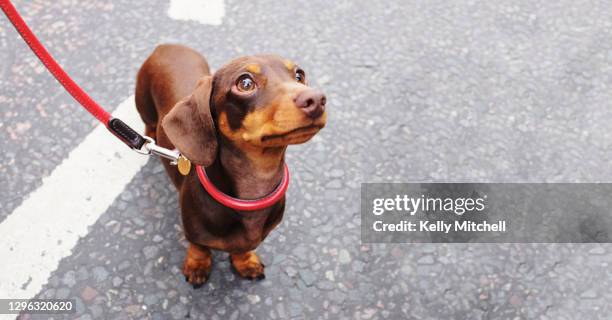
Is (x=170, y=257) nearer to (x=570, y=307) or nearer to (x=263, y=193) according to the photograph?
(x=263, y=193)

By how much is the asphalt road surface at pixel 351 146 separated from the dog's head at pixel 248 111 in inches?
51.1

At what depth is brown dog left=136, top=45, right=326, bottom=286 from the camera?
7.59 feet

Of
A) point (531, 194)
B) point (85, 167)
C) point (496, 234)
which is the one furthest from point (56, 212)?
point (531, 194)

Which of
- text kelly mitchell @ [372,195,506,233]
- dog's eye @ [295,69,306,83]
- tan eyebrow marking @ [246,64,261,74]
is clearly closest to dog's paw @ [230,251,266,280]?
text kelly mitchell @ [372,195,506,233]

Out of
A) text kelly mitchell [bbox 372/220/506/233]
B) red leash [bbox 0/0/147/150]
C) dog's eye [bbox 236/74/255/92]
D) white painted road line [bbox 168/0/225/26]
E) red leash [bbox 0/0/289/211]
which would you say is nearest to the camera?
dog's eye [bbox 236/74/255/92]

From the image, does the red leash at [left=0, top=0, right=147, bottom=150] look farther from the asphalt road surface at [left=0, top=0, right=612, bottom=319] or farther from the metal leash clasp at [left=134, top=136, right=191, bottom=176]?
the asphalt road surface at [left=0, top=0, right=612, bottom=319]

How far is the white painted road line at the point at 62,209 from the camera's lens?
3436 millimetres

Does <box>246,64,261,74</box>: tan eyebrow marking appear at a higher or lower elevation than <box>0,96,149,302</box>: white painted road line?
higher

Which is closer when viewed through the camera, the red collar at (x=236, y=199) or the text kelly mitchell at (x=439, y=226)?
the red collar at (x=236, y=199)

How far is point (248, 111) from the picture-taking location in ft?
7.89

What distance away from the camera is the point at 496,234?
389cm

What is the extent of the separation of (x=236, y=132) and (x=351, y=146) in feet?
6.36

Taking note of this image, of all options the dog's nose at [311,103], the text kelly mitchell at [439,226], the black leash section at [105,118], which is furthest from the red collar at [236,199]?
the text kelly mitchell at [439,226]

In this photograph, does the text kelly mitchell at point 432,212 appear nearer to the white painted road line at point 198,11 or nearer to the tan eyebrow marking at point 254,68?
the tan eyebrow marking at point 254,68
